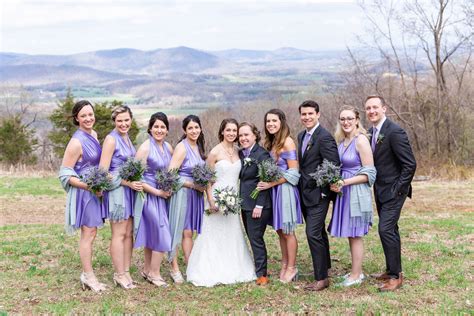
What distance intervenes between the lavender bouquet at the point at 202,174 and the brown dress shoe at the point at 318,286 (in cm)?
204

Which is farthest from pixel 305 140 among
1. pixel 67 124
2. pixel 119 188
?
pixel 67 124

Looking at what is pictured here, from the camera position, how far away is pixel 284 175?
25.9 feet

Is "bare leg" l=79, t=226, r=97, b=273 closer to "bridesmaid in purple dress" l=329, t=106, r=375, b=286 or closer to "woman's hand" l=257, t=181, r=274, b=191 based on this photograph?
"woman's hand" l=257, t=181, r=274, b=191

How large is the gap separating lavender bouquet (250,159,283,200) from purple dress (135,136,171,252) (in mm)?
1362

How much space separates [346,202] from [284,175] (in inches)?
36.5

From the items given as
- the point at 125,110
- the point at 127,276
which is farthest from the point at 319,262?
the point at 125,110

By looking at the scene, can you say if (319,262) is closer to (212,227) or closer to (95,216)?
(212,227)

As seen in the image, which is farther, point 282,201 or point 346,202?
point 282,201

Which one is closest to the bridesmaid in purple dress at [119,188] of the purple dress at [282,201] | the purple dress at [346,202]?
the purple dress at [282,201]

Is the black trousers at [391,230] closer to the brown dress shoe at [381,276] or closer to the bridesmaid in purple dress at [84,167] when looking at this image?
the brown dress shoe at [381,276]

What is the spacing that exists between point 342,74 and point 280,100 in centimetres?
3570

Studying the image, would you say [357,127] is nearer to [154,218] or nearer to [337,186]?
[337,186]

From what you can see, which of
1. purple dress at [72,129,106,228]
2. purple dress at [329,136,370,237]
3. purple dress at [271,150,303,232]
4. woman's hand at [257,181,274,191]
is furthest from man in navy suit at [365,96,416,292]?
purple dress at [72,129,106,228]

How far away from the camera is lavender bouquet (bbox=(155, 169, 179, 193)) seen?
7824 millimetres
